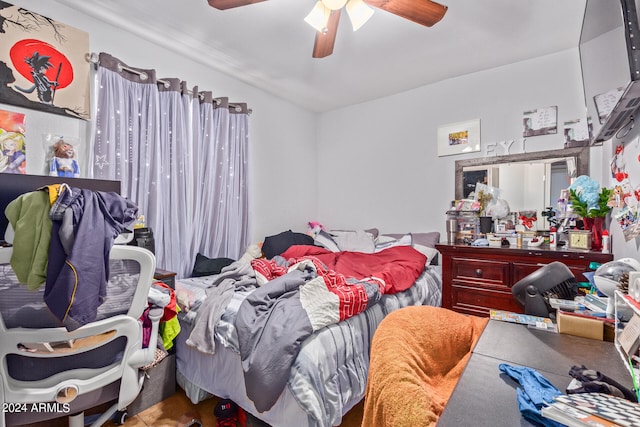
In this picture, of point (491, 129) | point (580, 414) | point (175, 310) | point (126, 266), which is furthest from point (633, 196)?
point (175, 310)

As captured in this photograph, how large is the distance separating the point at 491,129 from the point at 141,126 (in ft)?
10.4

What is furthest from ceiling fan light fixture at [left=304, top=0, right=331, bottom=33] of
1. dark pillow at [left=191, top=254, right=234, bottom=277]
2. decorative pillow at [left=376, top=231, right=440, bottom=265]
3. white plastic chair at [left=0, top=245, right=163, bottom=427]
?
decorative pillow at [left=376, top=231, right=440, bottom=265]

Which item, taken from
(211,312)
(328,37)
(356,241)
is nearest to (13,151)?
(211,312)

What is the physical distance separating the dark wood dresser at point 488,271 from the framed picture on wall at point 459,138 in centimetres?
114

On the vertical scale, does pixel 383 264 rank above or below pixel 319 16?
below

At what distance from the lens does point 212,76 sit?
2.99 metres

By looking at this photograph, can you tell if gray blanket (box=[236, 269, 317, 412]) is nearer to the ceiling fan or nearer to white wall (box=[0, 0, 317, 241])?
the ceiling fan

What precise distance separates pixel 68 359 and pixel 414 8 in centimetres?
232

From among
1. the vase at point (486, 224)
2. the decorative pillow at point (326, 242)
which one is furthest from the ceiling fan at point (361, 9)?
the decorative pillow at point (326, 242)

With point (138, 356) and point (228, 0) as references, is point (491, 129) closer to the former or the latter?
point (228, 0)

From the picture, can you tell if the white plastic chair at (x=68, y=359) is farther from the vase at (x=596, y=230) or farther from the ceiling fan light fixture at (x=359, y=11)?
the vase at (x=596, y=230)

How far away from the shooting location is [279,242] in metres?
3.24

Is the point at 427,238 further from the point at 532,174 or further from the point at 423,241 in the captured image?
the point at 532,174

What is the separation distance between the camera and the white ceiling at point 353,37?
2100 mm
